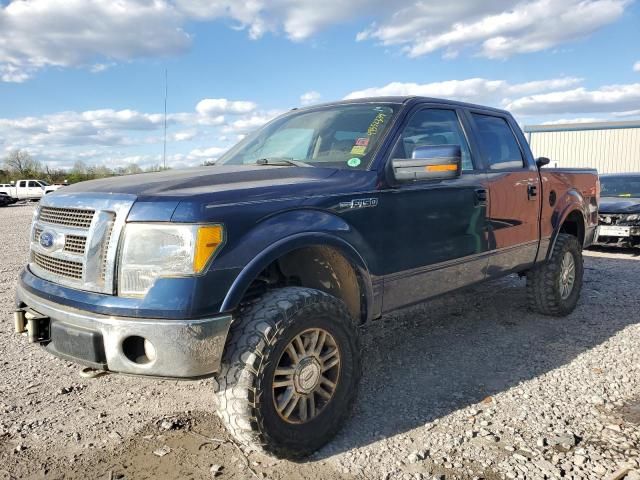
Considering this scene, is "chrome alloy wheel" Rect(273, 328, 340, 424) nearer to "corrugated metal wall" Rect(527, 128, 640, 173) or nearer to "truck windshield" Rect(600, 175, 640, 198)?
"truck windshield" Rect(600, 175, 640, 198)

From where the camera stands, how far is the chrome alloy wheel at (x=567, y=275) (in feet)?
16.9

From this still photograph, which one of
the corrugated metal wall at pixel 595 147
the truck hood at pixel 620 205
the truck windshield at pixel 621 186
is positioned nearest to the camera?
the truck hood at pixel 620 205

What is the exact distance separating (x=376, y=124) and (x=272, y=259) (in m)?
1.42

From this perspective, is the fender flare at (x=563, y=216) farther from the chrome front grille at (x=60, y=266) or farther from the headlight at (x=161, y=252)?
the chrome front grille at (x=60, y=266)

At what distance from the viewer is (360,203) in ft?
9.85

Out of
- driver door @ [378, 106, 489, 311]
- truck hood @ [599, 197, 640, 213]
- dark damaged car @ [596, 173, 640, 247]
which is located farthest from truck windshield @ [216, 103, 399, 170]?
truck hood @ [599, 197, 640, 213]

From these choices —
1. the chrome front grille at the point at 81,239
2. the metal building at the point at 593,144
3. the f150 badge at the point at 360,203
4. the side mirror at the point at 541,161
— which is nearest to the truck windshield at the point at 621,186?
the side mirror at the point at 541,161

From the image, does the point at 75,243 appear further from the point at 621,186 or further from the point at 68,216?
the point at 621,186

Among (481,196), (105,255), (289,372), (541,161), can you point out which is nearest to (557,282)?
(541,161)

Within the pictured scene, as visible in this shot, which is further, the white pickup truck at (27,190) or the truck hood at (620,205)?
the white pickup truck at (27,190)

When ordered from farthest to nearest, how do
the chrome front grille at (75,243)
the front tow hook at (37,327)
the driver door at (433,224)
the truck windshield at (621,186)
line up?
the truck windshield at (621,186)
the driver door at (433,224)
the front tow hook at (37,327)
the chrome front grille at (75,243)

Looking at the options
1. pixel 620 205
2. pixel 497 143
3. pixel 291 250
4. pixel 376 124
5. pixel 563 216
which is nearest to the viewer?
pixel 291 250

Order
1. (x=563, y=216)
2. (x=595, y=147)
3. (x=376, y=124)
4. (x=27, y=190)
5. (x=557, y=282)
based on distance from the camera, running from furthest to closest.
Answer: (x=27, y=190), (x=595, y=147), (x=563, y=216), (x=557, y=282), (x=376, y=124)

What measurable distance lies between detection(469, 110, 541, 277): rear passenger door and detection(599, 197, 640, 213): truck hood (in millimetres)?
5635
